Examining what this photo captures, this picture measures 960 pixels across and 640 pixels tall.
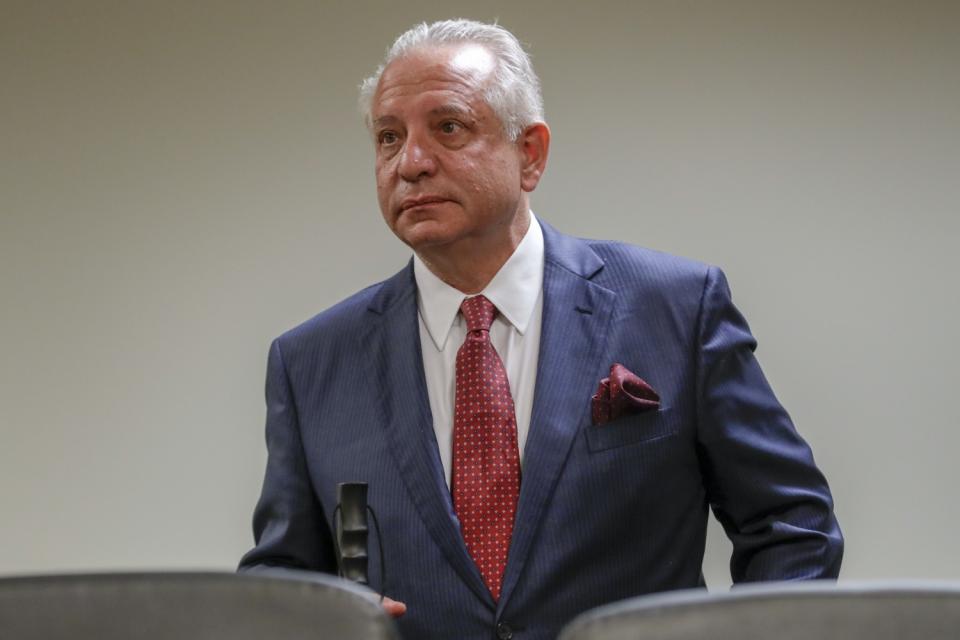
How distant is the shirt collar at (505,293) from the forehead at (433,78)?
0.25 metres

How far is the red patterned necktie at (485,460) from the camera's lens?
79.2 inches

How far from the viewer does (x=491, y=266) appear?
2.19 meters

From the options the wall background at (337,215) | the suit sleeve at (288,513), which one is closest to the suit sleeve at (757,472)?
the suit sleeve at (288,513)

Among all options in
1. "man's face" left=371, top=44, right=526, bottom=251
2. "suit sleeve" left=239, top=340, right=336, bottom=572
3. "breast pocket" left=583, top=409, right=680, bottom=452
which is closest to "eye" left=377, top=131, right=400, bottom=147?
"man's face" left=371, top=44, right=526, bottom=251

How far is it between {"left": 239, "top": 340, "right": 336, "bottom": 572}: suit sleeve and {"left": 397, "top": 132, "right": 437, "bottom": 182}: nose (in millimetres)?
425

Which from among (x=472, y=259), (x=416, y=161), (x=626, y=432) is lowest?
(x=626, y=432)

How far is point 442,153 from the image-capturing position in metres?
2.12

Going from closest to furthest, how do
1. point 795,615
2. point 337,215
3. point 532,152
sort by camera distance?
point 795,615, point 532,152, point 337,215

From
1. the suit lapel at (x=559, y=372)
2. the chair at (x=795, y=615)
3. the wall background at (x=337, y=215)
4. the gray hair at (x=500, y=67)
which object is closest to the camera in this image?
the chair at (x=795, y=615)

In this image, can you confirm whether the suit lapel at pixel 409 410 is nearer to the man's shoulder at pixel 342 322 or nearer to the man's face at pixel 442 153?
the man's shoulder at pixel 342 322

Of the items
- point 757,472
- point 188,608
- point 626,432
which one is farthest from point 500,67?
point 188,608

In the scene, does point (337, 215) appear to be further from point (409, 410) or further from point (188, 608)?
point (188, 608)

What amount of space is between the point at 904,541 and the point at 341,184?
1.53 meters

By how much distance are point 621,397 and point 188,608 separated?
1.11 metres
